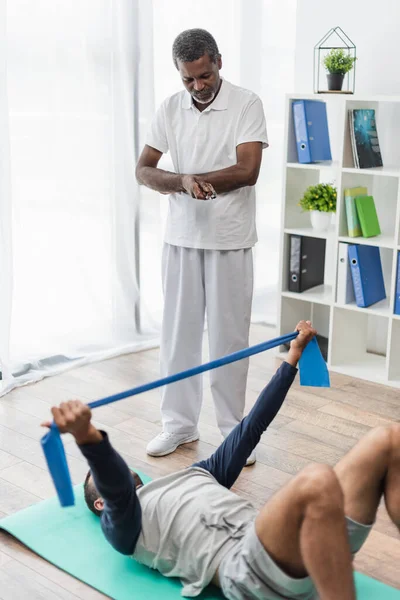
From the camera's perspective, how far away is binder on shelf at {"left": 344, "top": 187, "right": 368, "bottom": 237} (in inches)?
143

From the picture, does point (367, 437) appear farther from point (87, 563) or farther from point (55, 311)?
point (55, 311)

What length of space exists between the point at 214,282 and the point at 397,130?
147 centimetres

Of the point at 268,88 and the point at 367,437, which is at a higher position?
the point at 268,88

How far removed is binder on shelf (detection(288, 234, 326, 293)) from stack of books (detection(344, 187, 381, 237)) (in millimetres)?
275

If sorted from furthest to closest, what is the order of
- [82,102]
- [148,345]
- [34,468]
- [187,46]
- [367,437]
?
[148,345] < [82,102] < [34,468] < [187,46] < [367,437]

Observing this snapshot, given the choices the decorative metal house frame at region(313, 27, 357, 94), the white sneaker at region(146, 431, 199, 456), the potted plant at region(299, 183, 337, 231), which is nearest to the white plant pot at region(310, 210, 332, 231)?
the potted plant at region(299, 183, 337, 231)

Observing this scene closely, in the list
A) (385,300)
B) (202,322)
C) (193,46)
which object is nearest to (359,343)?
(385,300)

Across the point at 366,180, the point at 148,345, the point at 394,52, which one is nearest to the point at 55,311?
the point at 148,345

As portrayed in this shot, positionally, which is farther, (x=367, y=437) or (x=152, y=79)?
(x=152, y=79)

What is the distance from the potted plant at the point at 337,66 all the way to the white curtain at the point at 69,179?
0.84 meters

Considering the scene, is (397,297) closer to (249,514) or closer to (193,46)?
(193,46)

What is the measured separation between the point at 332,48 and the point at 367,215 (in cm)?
79

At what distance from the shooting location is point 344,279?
371 centimetres

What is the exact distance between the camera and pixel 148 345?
407 centimetres
